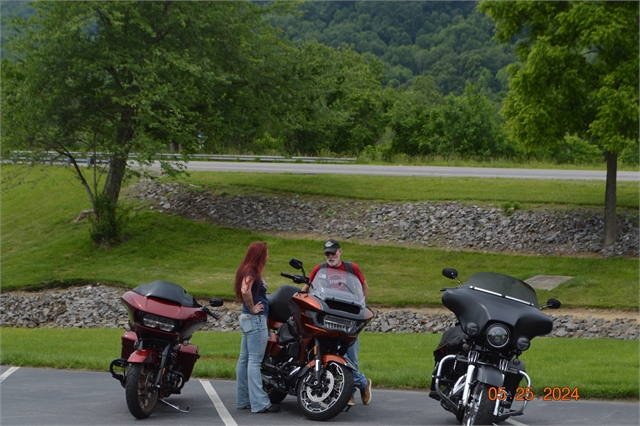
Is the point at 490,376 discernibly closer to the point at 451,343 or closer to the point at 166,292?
the point at 451,343

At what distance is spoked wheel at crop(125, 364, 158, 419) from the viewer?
834 centimetres

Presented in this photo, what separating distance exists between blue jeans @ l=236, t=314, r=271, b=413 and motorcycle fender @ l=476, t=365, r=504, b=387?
Answer: 2574 millimetres

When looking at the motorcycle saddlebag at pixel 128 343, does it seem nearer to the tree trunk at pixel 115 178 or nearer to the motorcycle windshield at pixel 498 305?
the motorcycle windshield at pixel 498 305

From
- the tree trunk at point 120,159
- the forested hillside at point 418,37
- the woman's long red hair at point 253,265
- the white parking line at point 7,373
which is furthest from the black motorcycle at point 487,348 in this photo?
the forested hillside at point 418,37

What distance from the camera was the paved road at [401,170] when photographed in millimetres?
31469

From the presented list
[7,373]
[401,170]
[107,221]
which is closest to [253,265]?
[7,373]

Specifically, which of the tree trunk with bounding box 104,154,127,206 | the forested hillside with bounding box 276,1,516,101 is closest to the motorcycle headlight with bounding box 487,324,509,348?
the tree trunk with bounding box 104,154,127,206

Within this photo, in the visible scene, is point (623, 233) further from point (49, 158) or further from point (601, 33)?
point (49, 158)

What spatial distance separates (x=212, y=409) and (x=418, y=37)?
14091cm

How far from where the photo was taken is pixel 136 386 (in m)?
8.34

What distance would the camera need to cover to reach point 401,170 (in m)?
34.8

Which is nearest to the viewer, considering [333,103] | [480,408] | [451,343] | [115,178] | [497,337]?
[480,408]

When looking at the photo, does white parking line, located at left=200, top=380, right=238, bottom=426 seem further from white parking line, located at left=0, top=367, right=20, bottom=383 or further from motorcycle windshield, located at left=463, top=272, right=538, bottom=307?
motorcycle windshield, located at left=463, top=272, right=538, bottom=307

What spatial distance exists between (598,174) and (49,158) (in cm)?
2080
